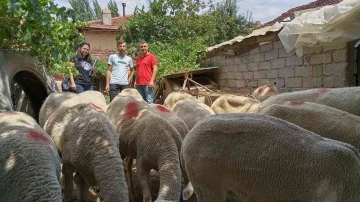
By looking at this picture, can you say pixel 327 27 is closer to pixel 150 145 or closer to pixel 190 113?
pixel 190 113

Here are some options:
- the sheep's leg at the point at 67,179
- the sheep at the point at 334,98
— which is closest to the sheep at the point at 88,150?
the sheep's leg at the point at 67,179

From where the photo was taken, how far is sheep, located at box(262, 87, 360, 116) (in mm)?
5410

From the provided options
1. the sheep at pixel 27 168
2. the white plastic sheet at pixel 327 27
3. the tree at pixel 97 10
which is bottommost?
the sheep at pixel 27 168

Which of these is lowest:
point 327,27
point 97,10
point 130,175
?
point 130,175

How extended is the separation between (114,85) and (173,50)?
27.0 feet

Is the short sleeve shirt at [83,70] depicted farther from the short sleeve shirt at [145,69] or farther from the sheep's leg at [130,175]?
the sheep's leg at [130,175]

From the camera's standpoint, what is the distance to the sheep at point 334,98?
5410mm

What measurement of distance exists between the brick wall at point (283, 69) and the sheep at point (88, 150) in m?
4.35

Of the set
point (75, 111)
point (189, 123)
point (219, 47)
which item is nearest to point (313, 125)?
point (189, 123)

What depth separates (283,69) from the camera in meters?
9.21

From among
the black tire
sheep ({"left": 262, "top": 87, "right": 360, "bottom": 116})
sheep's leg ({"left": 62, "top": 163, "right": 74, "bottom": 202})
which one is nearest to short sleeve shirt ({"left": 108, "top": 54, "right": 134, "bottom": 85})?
the black tire

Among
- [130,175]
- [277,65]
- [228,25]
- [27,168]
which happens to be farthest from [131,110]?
[228,25]

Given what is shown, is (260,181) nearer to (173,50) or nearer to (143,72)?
(143,72)

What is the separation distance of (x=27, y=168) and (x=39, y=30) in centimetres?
287
